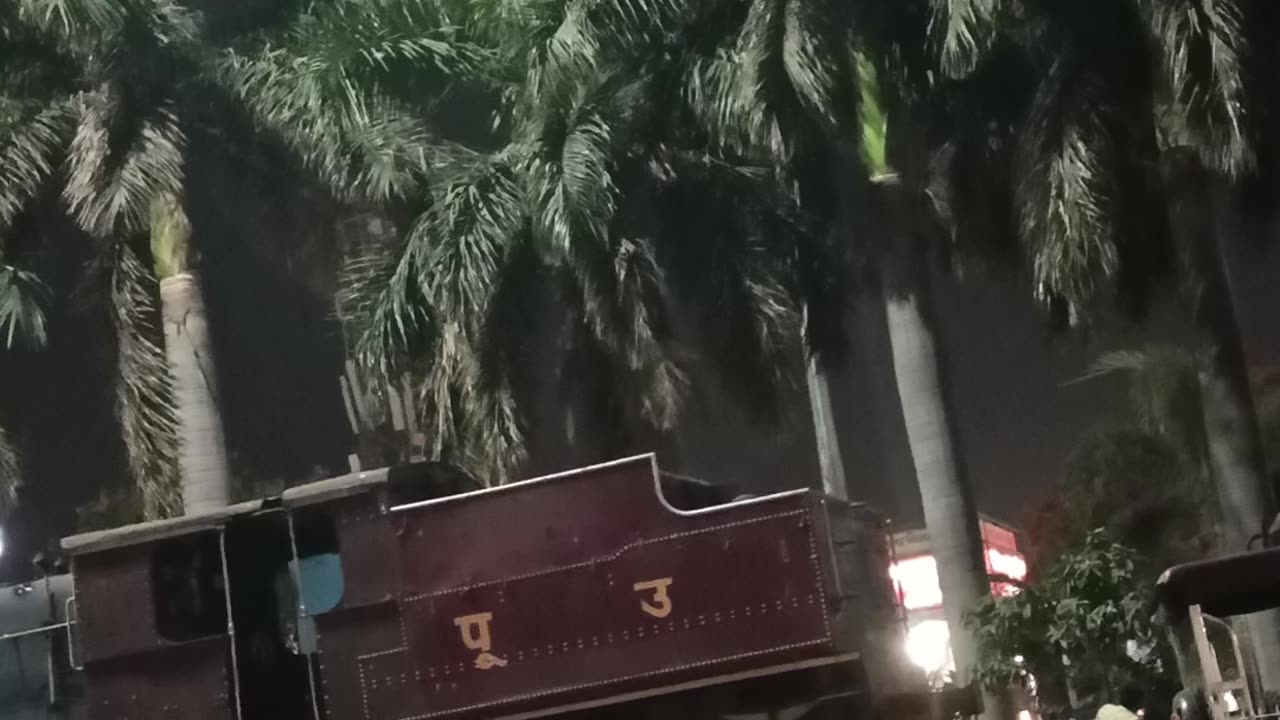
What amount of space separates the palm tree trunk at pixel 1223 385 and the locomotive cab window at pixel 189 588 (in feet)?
31.1

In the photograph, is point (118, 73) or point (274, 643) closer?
point (274, 643)

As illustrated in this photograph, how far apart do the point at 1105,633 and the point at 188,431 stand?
9.38 metres

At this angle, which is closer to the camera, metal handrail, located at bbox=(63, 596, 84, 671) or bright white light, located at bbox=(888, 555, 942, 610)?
metal handrail, located at bbox=(63, 596, 84, 671)

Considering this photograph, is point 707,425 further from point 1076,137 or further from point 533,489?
point 533,489

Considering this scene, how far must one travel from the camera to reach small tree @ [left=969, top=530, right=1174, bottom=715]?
45.9 ft

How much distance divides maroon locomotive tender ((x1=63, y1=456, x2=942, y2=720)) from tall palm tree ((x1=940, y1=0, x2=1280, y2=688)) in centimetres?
474

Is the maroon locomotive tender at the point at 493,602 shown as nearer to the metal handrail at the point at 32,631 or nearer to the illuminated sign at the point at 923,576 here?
the metal handrail at the point at 32,631

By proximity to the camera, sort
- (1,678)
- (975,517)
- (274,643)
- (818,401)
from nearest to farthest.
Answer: (274,643) → (1,678) → (975,517) → (818,401)

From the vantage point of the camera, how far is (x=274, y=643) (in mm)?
11477

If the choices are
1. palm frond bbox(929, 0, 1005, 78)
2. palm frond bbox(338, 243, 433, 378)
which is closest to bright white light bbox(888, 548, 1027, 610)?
palm frond bbox(338, 243, 433, 378)

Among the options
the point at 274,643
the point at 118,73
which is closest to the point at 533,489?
the point at 274,643

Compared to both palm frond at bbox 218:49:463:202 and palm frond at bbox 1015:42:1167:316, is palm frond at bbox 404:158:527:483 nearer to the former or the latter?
palm frond at bbox 218:49:463:202

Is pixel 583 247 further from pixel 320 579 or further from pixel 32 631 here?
pixel 32 631

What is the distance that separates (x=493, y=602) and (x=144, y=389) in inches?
275
